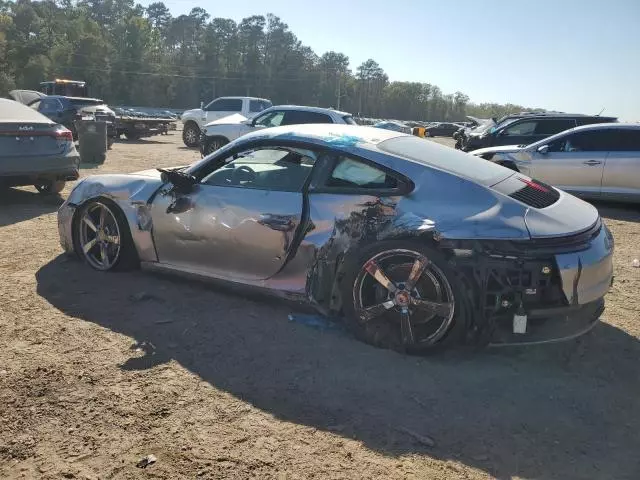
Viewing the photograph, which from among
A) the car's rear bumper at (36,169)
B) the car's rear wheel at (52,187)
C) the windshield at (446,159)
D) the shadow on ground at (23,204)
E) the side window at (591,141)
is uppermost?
the side window at (591,141)

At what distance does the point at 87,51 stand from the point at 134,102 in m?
10.3

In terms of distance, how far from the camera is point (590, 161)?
29.8 ft

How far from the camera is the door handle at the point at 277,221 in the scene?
3775mm

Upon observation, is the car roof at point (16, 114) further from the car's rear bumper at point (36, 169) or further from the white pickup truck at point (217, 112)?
the white pickup truck at point (217, 112)

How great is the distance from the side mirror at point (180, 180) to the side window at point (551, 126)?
37.4 ft

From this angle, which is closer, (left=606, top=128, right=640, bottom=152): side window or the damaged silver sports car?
the damaged silver sports car

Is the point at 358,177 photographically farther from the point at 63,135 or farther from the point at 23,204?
the point at 23,204

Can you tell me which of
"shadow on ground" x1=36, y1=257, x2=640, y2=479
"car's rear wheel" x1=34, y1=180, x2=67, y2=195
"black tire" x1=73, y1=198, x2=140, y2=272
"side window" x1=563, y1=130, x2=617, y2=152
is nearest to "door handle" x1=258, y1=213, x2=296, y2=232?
"shadow on ground" x1=36, y1=257, x2=640, y2=479

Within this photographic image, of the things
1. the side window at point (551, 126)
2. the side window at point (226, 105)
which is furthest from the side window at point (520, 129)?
the side window at point (226, 105)

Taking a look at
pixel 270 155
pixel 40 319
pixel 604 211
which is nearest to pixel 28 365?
pixel 40 319

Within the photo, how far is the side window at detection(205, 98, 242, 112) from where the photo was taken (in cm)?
1903

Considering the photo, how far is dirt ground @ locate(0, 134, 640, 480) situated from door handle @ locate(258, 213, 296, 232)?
68 centimetres

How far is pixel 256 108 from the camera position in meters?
18.8

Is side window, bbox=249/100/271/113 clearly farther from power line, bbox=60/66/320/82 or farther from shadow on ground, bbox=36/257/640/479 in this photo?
power line, bbox=60/66/320/82
